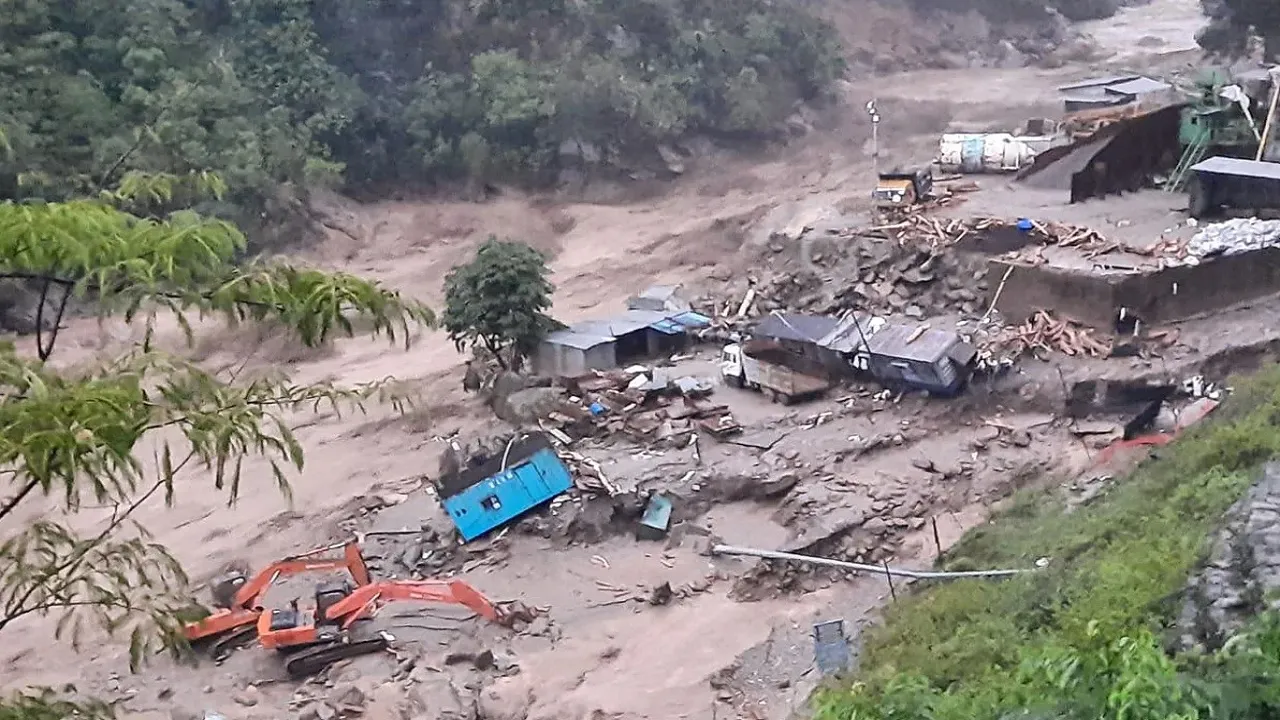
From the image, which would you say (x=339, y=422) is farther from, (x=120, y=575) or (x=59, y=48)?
(x=120, y=575)

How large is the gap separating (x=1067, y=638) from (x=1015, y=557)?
6.28 meters

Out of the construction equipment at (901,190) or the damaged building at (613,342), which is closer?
the damaged building at (613,342)

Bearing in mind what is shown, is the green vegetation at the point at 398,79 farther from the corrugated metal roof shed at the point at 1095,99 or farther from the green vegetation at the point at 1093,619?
the green vegetation at the point at 1093,619

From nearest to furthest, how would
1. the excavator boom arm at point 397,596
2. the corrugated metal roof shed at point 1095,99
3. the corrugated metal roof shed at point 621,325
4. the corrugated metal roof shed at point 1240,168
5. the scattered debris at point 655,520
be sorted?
1. the excavator boom arm at point 397,596
2. the scattered debris at point 655,520
3. the corrugated metal roof shed at point 1240,168
4. the corrugated metal roof shed at point 621,325
5. the corrugated metal roof shed at point 1095,99

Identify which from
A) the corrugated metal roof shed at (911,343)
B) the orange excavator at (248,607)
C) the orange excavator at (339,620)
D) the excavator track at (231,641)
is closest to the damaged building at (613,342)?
the corrugated metal roof shed at (911,343)

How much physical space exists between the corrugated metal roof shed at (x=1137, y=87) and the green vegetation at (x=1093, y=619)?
70.8ft

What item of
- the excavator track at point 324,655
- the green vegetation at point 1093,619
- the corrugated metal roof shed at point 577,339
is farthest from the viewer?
the corrugated metal roof shed at point 577,339

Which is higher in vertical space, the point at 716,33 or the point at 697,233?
the point at 716,33

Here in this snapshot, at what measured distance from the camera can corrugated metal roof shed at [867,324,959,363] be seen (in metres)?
23.6

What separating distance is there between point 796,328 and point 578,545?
7.50m

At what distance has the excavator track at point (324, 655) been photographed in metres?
17.4

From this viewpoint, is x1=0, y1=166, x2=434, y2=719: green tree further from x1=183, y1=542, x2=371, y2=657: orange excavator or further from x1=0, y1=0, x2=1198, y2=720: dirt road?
x1=183, y1=542, x2=371, y2=657: orange excavator

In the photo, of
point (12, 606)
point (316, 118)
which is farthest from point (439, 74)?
point (12, 606)

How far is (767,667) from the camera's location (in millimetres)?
16656
